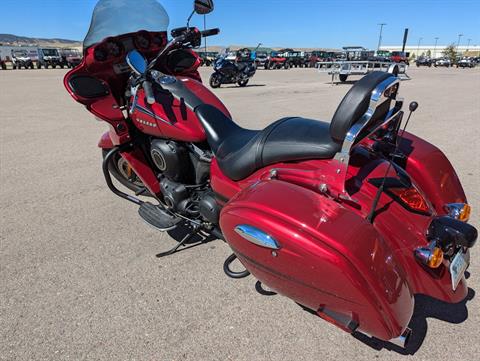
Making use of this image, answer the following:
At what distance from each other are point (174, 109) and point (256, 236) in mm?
1377

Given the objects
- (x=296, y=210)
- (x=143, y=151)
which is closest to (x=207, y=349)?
(x=296, y=210)

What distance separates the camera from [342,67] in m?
17.7

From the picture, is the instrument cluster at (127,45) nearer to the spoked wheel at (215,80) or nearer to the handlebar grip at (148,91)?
the handlebar grip at (148,91)

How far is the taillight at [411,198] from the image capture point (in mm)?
1820

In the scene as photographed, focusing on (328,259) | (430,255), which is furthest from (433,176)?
(328,259)

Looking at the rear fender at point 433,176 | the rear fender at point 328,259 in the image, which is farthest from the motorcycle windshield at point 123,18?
the rear fender at point 433,176

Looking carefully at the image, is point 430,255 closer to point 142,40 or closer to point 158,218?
point 158,218

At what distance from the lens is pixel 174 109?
264 cm

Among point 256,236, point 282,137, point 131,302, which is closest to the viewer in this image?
point 256,236

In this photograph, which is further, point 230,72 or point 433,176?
point 230,72

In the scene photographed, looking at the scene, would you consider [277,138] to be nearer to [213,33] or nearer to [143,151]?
[213,33]

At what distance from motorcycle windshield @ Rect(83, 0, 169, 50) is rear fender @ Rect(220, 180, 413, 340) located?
1.91 metres

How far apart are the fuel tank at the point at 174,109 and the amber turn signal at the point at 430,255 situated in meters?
1.57

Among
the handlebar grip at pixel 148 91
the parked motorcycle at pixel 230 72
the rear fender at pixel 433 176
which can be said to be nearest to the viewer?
the rear fender at pixel 433 176
